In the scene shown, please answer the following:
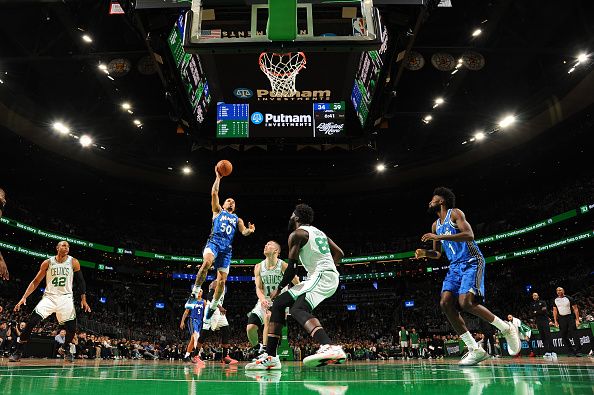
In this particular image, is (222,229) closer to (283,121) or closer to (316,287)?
(316,287)

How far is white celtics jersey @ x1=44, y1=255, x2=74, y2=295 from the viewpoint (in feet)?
25.0

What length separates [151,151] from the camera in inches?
1054

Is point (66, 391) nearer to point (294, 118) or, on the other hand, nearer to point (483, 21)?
point (294, 118)

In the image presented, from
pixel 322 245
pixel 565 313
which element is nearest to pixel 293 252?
pixel 322 245

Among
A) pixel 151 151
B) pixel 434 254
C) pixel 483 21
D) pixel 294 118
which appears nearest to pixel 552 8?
pixel 483 21

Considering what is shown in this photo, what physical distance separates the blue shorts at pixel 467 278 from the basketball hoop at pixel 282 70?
287 inches

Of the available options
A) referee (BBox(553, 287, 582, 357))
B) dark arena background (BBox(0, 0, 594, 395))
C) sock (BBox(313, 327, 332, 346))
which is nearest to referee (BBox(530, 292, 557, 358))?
dark arena background (BBox(0, 0, 594, 395))

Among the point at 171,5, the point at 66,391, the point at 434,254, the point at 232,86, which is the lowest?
the point at 66,391

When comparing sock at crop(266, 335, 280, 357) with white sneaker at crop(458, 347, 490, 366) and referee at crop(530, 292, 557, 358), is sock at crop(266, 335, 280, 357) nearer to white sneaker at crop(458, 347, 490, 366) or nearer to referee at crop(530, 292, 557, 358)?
white sneaker at crop(458, 347, 490, 366)

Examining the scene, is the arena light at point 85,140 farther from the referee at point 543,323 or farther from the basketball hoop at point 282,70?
the referee at point 543,323

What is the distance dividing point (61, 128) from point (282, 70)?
1478 cm

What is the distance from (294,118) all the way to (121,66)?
8.57m

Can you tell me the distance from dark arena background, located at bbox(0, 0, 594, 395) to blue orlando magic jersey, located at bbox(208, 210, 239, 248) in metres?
0.06

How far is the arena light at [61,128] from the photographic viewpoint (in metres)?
21.6
